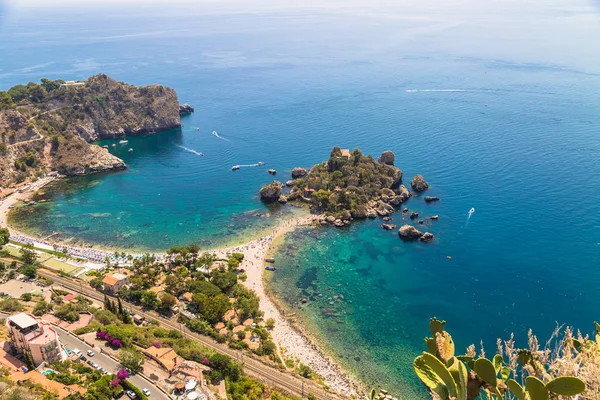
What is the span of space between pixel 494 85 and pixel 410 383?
135 m

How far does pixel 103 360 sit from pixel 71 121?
82.3m

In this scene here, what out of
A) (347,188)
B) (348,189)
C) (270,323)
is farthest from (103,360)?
(347,188)

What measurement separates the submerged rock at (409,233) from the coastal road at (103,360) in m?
43.9

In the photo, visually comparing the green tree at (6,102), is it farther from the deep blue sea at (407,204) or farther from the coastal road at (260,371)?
the coastal road at (260,371)

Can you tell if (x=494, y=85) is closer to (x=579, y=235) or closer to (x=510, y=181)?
(x=510, y=181)

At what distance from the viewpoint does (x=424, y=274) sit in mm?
58812

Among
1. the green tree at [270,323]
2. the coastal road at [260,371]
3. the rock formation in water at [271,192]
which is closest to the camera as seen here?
the coastal road at [260,371]

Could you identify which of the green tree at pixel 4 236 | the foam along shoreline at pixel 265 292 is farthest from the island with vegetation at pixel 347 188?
the green tree at pixel 4 236

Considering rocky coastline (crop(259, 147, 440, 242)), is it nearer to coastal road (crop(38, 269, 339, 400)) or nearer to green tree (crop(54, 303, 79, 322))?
coastal road (crop(38, 269, 339, 400))

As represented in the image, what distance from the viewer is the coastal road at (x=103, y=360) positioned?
36.0m

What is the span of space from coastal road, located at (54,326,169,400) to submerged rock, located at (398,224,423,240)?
43914 millimetres

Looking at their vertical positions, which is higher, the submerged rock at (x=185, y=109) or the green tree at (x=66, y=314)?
the submerged rock at (x=185, y=109)

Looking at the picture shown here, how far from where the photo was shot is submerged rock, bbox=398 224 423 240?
218ft

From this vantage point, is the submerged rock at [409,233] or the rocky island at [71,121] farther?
the rocky island at [71,121]
